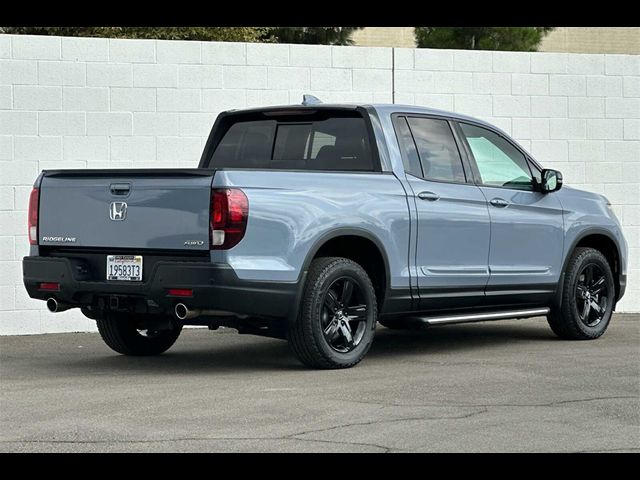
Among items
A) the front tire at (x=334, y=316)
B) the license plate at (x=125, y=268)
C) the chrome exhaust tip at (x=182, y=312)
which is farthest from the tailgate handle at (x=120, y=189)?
the front tire at (x=334, y=316)

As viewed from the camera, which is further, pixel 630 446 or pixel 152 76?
pixel 152 76

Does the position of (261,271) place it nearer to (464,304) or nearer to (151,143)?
(464,304)

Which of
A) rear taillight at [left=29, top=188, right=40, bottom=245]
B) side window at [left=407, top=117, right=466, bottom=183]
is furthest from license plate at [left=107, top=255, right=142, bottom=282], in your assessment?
side window at [left=407, top=117, right=466, bottom=183]

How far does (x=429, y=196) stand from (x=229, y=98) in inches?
149

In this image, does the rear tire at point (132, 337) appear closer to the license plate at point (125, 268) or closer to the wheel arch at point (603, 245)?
the license plate at point (125, 268)

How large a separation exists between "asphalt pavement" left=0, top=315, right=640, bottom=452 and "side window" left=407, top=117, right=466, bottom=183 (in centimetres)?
143

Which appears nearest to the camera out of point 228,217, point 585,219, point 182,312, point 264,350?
point 228,217

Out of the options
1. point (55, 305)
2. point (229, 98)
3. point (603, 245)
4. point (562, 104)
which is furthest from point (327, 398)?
point (562, 104)

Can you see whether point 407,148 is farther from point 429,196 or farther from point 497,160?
point 497,160

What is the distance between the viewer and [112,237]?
31.7ft

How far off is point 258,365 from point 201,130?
3.95 metres

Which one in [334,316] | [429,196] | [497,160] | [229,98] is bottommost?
[334,316]

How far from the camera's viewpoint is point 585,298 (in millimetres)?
12133
